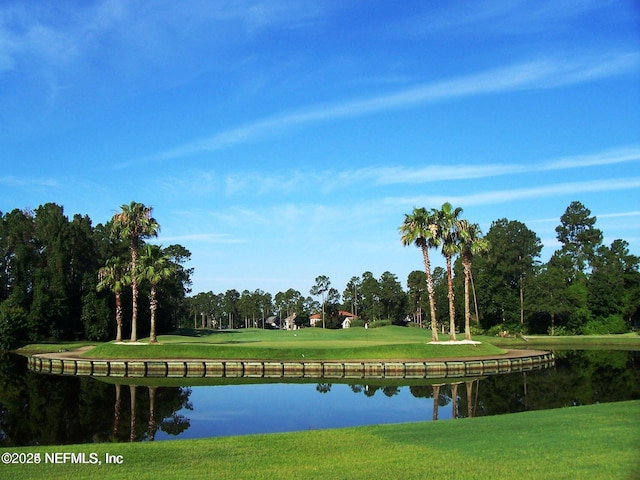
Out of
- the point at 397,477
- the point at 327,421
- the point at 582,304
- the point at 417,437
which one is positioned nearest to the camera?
the point at 397,477

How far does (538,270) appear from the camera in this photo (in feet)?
338

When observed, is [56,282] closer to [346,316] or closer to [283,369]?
[283,369]

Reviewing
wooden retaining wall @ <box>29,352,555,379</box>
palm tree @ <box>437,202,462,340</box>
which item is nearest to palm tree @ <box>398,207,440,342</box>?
palm tree @ <box>437,202,462,340</box>

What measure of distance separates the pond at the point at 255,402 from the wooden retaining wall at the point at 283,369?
236 cm

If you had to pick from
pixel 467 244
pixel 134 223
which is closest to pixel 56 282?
pixel 134 223

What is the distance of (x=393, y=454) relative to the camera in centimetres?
1412

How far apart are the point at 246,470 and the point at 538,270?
9894 cm

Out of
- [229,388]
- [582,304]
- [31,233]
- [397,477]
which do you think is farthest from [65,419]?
[582,304]

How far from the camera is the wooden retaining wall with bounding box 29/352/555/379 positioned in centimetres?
4094

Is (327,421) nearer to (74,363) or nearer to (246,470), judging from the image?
(246,470)

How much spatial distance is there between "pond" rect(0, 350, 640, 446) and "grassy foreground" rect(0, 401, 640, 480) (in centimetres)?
627

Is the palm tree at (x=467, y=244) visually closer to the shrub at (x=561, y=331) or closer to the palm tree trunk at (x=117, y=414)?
the palm tree trunk at (x=117, y=414)

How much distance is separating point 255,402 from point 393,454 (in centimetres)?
1698

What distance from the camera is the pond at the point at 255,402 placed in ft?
76.3
